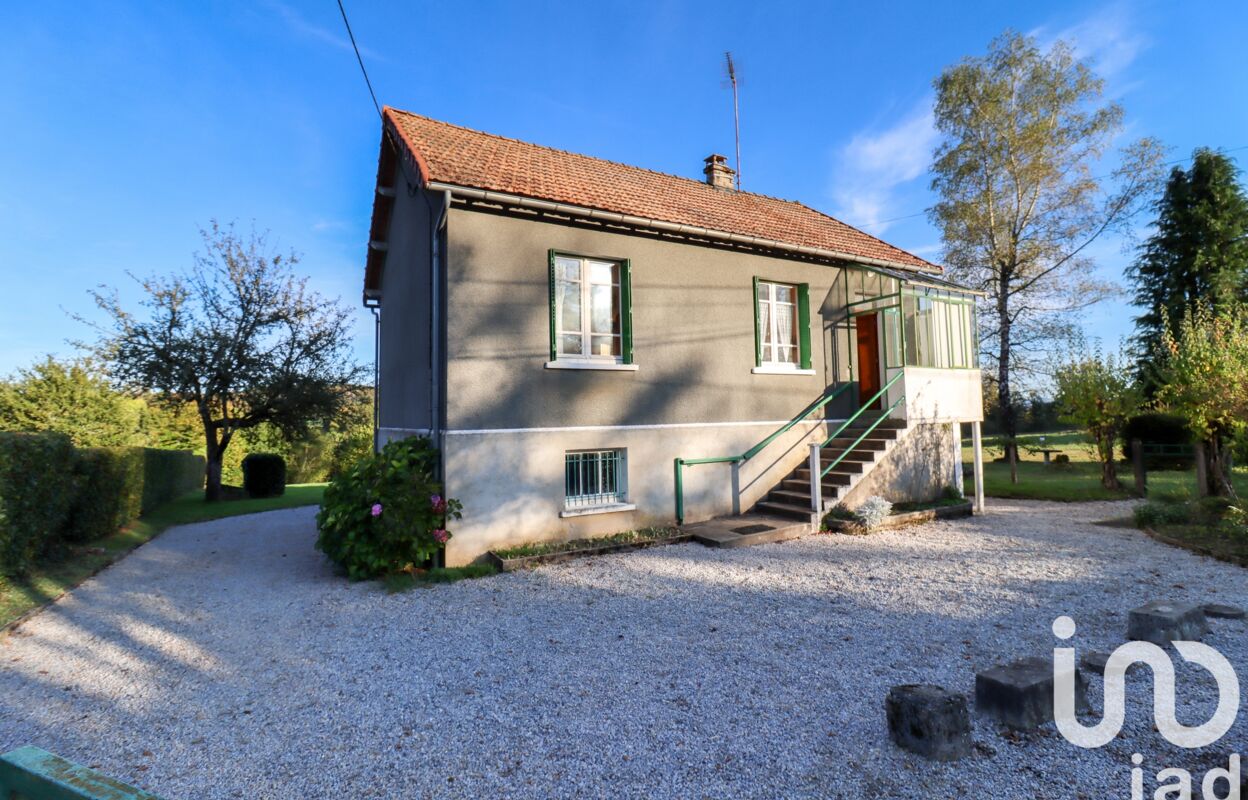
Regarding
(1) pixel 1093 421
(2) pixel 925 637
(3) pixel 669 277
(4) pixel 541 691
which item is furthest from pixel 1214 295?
(4) pixel 541 691

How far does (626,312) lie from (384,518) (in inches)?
189

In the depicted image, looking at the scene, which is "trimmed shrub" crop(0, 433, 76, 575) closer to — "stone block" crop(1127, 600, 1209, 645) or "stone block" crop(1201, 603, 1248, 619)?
"stone block" crop(1127, 600, 1209, 645)

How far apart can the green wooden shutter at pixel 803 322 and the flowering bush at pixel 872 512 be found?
297 centimetres

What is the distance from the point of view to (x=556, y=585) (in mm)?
6961

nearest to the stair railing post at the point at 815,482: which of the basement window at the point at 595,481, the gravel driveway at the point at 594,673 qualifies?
the gravel driveway at the point at 594,673

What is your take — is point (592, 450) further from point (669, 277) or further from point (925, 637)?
point (925, 637)

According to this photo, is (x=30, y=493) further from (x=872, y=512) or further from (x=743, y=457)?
(x=872, y=512)

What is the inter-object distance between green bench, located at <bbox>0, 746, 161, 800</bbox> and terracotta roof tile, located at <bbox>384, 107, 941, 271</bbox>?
7.45m

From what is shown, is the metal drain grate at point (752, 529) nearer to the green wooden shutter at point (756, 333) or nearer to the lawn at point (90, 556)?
the green wooden shutter at point (756, 333)

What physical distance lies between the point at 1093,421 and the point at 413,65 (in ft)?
54.6

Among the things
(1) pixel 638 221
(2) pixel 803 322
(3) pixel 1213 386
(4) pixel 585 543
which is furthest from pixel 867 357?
(4) pixel 585 543

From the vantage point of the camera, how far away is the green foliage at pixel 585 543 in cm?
799

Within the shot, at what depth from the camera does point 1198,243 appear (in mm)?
22125

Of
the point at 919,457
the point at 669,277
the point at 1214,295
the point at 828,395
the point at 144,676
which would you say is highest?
the point at 1214,295
